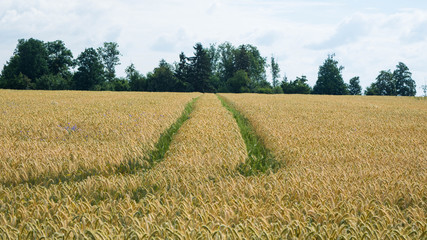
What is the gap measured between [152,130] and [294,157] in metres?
4.65

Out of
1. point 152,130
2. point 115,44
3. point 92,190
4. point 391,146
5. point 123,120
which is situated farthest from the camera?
point 115,44

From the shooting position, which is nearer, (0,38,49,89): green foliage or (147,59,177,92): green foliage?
(0,38,49,89): green foliage

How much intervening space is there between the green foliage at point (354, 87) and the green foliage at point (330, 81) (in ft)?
29.5

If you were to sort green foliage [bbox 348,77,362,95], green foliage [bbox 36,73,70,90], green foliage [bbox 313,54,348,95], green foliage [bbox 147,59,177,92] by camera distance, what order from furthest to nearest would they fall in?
green foliage [bbox 348,77,362,95]
green foliage [bbox 313,54,348,95]
green foliage [bbox 147,59,177,92]
green foliage [bbox 36,73,70,90]

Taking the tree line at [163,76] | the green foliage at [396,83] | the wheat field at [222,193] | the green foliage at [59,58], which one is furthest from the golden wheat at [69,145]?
the green foliage at [396,83]

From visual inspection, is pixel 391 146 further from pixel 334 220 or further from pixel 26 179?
pixel 26 179

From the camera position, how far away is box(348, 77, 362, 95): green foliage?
104 metres

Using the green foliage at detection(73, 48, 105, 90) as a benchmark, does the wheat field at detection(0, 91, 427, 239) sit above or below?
below

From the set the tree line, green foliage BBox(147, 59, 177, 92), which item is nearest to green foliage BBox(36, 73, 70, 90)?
the tree line

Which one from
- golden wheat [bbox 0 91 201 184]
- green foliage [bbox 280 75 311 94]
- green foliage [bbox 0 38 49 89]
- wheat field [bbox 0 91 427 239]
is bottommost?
wheat field [bbox 0 91 427 239]

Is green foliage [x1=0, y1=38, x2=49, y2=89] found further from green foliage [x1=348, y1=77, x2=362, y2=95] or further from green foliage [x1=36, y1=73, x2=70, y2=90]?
green foliage [x1=348, y1=77, x2=362, y2=95]

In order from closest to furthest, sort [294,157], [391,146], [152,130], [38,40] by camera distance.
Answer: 1. [294,157]
2. [391,146]
3. [152,130]
4. [38,40]

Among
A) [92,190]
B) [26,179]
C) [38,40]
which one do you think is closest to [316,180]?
[92,190]

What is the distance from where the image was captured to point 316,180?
488 cm
